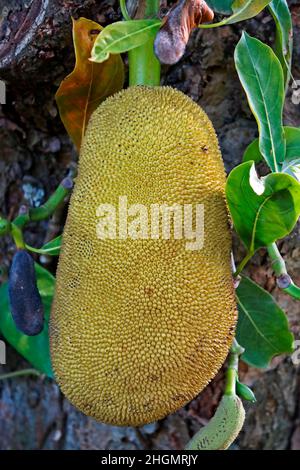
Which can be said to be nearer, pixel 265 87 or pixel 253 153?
pixel 265 87

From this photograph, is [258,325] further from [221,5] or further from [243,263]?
[221,5]

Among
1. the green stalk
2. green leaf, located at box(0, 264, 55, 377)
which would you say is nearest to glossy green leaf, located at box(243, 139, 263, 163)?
the green stalk

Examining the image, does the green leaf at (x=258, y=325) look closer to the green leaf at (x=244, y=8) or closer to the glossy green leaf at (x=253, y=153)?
the glossy green leaf at (x=253, y=153)

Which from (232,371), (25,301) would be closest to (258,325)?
(232,371)

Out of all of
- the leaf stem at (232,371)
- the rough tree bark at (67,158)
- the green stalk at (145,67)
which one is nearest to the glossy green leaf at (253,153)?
the rough tree bark at (67,158)

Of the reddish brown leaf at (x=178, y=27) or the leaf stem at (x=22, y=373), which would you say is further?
the leaf stem at (x=22, y=373)
